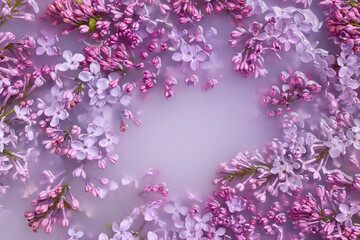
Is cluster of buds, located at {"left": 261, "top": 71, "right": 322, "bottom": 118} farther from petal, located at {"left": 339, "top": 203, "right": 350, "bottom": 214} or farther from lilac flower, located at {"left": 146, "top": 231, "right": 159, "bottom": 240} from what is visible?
lilac flower, located at {"left": 146, "top": 231, "right": 159, "bottom": 240}

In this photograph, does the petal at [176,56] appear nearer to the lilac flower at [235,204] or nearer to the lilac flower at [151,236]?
the lilac flower at [235,204]

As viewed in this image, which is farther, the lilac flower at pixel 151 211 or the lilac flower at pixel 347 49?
the lilac flower at pixel 151 211

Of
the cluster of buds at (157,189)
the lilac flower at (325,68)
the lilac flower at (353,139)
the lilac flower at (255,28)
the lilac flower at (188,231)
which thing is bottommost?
the lilac flower at (188,231)

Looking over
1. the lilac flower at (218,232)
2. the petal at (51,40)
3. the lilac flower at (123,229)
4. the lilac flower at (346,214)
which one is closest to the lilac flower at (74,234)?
the lilac flower at (123,229)

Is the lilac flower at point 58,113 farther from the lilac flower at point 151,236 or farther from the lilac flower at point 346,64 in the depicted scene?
the lilac flower at point 346,64

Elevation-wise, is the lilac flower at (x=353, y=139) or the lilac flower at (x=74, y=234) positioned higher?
the lilac flower at (x=353, y=139)

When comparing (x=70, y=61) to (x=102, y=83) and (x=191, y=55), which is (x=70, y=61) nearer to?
(x=102, y=83)
